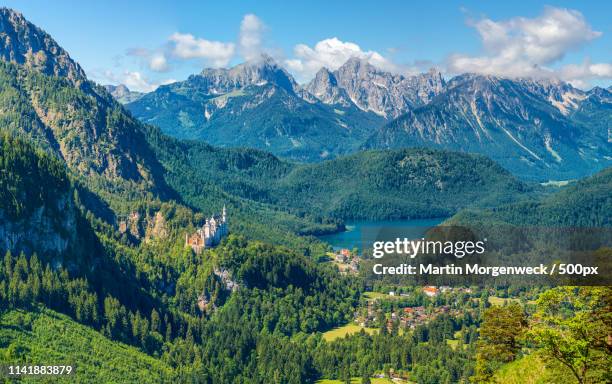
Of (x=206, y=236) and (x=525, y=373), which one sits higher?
(x=206, y=236)

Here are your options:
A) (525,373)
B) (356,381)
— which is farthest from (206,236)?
(525,373)

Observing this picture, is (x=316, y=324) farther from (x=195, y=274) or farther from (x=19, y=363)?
(x=19, y=363)

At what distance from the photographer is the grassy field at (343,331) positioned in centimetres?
13688

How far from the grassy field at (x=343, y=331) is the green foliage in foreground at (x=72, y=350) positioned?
140ft

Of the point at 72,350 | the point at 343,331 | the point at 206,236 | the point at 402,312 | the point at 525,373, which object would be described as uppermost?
the point at 206,236

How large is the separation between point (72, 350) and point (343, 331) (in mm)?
63490

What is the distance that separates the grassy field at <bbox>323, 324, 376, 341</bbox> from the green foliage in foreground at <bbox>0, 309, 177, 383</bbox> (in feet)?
140

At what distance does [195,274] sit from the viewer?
5994 inches

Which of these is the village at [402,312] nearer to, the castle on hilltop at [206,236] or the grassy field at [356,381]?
the grassy field at [356,381]

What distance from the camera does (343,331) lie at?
14125cm

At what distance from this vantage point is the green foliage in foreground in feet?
286

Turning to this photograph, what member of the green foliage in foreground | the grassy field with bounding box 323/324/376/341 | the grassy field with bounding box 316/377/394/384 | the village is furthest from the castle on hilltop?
the grassy field with bounding box 316/377/394/384

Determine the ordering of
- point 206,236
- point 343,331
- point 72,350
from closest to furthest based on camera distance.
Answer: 1. point 72,350
2. point 343,331
3. point 206,236

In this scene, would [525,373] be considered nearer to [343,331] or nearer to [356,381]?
[356,381]
